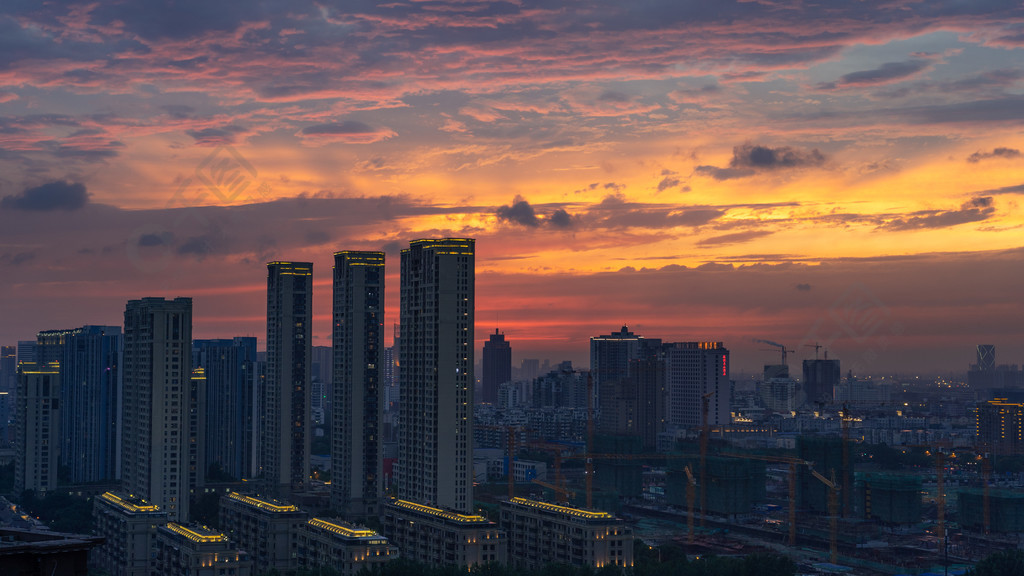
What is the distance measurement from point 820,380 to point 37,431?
370 ft

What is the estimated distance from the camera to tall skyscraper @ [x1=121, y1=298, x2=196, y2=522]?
56.4m

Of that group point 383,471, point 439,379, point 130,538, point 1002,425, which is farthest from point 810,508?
point 130,538

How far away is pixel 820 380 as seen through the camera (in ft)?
522

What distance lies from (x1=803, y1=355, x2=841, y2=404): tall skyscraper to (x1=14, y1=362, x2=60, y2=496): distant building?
347 ft

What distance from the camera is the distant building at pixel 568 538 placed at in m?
46.7

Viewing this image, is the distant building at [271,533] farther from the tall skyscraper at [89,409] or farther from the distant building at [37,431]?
the tall skyscraper at [89,409]

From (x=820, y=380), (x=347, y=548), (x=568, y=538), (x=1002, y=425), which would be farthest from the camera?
(x=820, y=380)

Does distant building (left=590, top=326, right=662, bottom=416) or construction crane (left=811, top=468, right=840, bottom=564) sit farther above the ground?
distant building (left=590, top=326, right=662, bottom=416)

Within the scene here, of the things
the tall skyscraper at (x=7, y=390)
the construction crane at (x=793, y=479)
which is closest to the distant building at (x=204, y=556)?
the construction crane at (x=793, y=479)

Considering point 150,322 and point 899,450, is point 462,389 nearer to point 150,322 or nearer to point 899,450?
point 150,322

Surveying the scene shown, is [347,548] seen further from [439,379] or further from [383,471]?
[383,471]

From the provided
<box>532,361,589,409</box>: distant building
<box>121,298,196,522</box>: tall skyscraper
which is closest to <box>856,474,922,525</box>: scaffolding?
<box>121,298,196,522</box>: tall skyscraper

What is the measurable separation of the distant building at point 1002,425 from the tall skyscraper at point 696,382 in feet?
98.2

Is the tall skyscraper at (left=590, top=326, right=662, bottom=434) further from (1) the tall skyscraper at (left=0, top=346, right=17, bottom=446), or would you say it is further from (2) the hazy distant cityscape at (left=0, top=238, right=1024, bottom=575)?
(1) the tall skyscraper at (left=0, top=346, right=17, bottom=446)
